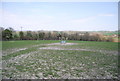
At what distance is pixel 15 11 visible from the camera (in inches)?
82.9

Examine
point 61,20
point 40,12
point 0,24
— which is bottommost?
point 0,24

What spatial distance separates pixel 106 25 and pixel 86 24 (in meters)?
0.42

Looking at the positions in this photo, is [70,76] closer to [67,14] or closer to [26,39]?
[67,14]

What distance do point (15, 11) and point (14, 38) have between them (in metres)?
1.71

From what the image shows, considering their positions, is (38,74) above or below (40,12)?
below

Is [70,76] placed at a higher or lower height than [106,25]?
lower

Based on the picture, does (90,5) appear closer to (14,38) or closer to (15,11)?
(15,11)

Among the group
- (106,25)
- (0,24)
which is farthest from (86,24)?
(0,24)

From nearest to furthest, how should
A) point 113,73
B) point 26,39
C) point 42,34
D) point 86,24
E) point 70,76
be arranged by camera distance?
point 70,76
point 113,73
point 86,24
point 42,34
point 26,39

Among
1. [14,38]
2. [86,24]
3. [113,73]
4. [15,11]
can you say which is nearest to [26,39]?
[14,38]

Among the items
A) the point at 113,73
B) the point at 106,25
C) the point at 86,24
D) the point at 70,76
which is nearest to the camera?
the point at 70,76

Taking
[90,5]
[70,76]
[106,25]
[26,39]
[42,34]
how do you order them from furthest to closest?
1. [26,39]
2. [42,34]
3. [106,25]
4. [90,5]
5. [70,76]

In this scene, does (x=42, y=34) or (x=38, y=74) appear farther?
(x=42, y=34)

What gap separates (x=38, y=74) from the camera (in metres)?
1.46
